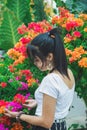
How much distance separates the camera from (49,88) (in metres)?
2.88

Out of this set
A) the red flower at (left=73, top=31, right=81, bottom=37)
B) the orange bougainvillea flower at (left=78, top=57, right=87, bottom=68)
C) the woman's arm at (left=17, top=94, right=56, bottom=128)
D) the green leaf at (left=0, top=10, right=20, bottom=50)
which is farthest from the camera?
the green leaf at (left=0, top=10, right=20, bottom=50)

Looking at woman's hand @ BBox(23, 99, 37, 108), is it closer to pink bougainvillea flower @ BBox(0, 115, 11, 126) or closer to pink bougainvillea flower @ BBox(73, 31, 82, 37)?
pink bougainvillea flower @ BBox(0, 115, 11, 126)

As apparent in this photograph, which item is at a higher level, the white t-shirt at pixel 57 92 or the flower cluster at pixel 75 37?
the flower cluster at pixel 75 37

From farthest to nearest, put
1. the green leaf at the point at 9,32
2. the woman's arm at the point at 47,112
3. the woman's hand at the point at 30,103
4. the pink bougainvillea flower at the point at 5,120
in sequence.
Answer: the green leaf at the point at 9,32, the pink bougainvillea flower at the point at 5,120, the woman's hand at the point at 30,103, the woman's arm at the point at 47,112

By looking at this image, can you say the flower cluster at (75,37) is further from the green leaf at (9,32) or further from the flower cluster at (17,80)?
the green leaf at (9,32)

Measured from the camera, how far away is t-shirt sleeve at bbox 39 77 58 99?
9.43ft

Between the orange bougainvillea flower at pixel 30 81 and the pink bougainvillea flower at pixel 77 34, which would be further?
the pink bougainvillea flower at pixel 77 34

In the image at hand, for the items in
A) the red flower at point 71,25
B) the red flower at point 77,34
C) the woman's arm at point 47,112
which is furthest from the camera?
the red flower at point 71,25

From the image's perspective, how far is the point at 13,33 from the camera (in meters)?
6.38

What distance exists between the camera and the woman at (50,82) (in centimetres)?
288

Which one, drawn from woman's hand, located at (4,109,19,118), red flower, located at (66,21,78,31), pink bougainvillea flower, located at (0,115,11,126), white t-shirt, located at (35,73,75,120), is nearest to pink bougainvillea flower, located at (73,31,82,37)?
red flower, located at (66,21,78,31)

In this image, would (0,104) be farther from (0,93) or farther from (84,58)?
(84,58)

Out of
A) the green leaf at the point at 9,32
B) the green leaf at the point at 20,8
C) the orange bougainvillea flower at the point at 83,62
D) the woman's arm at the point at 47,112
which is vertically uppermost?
the green leaf at the point at 20,8

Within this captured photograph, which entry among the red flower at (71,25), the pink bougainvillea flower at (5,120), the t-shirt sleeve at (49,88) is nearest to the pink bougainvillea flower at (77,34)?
the red flower at (71,25)
